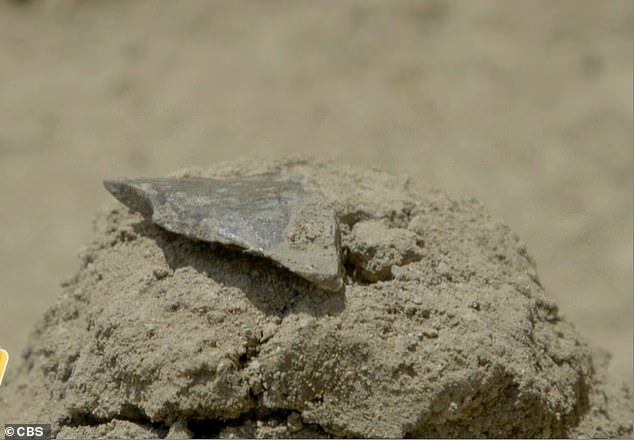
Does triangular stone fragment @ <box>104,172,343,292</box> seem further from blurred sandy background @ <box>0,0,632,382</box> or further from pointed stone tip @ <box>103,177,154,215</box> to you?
blurred sandy background @ <box>0,0,632,382</box>

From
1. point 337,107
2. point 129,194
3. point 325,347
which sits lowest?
point 325,347

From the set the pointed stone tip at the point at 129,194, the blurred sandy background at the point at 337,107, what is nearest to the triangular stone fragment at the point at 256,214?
the pointed stone tip at the point at 129,194

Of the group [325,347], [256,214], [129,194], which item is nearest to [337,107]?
[129,194]

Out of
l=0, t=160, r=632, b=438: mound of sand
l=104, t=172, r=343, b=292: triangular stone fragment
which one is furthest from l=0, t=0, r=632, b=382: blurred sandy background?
l=104, t=172, r=343, b=292: triangular stone fragment

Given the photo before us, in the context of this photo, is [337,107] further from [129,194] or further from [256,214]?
[256,214]

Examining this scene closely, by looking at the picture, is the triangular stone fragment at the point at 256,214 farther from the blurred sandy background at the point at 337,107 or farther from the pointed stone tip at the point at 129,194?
the blurred sandy background at the point at 337,107
